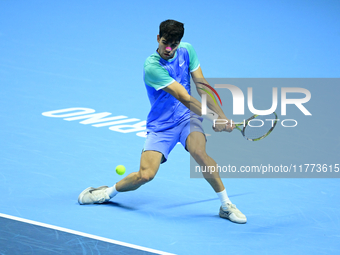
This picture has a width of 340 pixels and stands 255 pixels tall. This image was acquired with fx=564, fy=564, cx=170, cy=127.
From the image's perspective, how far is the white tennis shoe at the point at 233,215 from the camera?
17.8 ft

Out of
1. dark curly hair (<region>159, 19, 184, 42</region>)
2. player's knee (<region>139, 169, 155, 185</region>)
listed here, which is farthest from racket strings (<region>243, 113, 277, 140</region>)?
dark curly hair (<region>159, 19, 184, 42</region>)

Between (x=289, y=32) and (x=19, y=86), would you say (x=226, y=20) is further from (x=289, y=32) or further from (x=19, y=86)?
(x=19, y=86)

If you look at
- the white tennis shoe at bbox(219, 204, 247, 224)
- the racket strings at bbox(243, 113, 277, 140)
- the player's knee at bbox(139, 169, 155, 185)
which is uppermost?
the racket strings at bbox(243, 113, 277, 140)

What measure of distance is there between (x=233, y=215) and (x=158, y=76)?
1526mm

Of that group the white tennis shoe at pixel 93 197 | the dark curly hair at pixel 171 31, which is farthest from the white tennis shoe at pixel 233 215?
the dark curly hair at pixel 171 31

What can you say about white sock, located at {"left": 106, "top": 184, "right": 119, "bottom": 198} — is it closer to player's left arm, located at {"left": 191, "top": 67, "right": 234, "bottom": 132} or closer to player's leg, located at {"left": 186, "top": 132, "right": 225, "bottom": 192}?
player's leg, located at {"left": 186, "top": 132, "right": 225, "bottom": 192}

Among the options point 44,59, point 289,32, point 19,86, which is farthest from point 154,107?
point 289,32

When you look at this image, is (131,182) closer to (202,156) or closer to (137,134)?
(202,156)

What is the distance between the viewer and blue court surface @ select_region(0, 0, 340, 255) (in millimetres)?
5160

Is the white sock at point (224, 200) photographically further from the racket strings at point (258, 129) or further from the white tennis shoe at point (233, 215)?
the racket strings at point (258, 129)

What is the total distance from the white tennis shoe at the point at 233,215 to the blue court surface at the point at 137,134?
68 millimetres

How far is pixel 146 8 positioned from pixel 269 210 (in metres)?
9.69

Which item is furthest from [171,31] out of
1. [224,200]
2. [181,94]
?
[224,200]

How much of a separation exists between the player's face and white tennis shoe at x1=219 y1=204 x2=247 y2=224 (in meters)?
1.58
